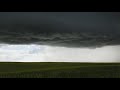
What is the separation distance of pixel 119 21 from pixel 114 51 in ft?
0.57

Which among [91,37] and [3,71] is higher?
[91,37]

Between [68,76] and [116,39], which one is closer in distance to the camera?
[68,76]

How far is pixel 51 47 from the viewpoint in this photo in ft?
3.74

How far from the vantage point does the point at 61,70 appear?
1.05m

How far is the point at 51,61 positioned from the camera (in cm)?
111

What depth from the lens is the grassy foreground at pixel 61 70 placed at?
1.05 meters

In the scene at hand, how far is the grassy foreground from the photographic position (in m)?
1.05

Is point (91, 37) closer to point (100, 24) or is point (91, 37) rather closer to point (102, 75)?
point (100, 24)

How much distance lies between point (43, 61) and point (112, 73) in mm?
294

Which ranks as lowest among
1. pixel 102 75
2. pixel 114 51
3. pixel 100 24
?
pixel 102 75
